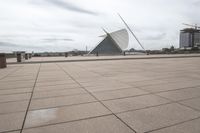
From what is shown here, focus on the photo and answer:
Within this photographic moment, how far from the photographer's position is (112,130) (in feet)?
9.55

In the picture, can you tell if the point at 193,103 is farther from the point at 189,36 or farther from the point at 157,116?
the point at 189,36

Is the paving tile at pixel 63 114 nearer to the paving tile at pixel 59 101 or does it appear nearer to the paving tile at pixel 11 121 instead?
the paving tile at pixel 11 121

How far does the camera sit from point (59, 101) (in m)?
4.59

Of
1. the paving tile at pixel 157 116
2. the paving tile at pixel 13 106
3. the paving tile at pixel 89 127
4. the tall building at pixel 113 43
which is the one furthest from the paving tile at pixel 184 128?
the tall building at pixel 113 43

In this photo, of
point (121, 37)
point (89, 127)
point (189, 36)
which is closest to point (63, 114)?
point (89, 127)

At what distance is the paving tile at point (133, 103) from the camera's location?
3.96 meters

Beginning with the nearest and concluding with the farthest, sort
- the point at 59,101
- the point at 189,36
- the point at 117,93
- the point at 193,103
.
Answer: the point at 193,103
the point at 59,101
the point at 117,93
the point at 189,36

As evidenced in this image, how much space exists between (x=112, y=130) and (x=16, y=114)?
2.11 m

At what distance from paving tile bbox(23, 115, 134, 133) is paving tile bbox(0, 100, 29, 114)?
1.22 metres

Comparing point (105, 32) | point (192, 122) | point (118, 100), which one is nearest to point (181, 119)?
point (192, 122)

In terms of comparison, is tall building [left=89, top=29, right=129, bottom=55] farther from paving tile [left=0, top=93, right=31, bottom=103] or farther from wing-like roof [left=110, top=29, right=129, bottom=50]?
paving tile [left=0, top=93, right=31, bottom=103]

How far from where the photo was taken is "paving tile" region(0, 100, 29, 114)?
3955mm

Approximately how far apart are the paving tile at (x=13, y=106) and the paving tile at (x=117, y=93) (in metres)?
1.90

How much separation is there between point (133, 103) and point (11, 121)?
2.67 meters
